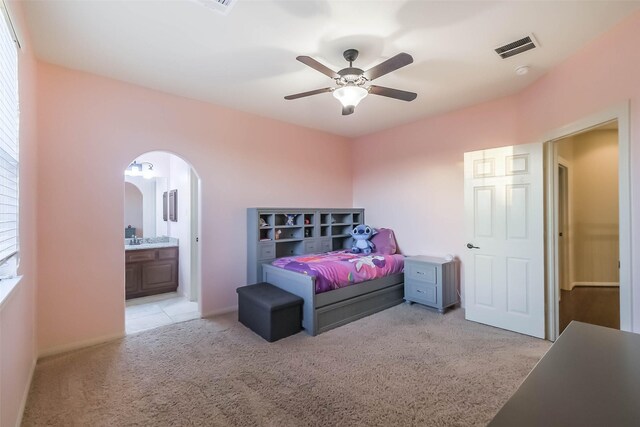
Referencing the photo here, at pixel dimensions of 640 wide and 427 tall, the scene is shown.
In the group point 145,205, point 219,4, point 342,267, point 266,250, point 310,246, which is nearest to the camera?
point 219,4

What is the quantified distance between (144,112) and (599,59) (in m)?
4.34

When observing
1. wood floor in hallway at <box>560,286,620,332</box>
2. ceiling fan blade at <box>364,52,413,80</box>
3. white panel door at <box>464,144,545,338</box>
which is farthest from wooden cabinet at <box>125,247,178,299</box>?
wood floor in hallway at <box>560,286,620,332</box>

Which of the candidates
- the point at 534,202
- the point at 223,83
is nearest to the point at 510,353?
the point at 534,202

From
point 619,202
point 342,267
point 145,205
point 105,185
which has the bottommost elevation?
point 342,267

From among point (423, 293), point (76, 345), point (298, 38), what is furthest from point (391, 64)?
point (76, 345)

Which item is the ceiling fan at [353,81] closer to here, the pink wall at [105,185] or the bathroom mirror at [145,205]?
the pink wall at [105,185]

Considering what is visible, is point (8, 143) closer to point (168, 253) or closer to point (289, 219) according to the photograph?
point (289, 219)

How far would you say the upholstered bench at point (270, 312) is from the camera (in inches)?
119

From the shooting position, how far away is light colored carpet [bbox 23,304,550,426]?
76.1 inches

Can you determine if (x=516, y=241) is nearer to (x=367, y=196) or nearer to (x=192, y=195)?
(x=367, y=196)

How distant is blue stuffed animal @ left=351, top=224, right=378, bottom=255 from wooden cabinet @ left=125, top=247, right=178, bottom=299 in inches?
117

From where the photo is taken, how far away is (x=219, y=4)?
78.0 inches

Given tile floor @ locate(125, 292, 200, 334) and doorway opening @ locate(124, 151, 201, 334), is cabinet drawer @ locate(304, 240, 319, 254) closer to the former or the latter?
doorway opening @ locate(124, 151, 201, 334)

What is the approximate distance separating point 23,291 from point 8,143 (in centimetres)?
106
